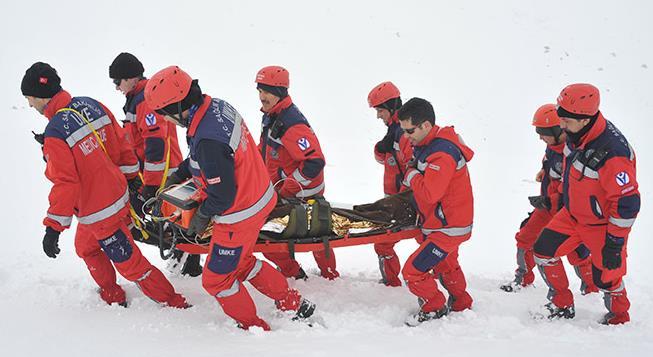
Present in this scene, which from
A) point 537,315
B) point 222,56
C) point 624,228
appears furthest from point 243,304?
point 222,56

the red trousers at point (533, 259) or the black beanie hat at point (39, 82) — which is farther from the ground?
the black beanie hat at point (39, 82)

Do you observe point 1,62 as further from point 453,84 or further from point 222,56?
point 453,84

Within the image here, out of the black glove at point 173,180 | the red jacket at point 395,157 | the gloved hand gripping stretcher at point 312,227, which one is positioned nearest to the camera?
the black glove at point 173,180

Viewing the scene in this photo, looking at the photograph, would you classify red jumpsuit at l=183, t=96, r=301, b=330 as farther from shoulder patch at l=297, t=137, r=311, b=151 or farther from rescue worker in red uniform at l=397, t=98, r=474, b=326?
rescue worker in red uniform at l=397, t=98, r=474, b=326

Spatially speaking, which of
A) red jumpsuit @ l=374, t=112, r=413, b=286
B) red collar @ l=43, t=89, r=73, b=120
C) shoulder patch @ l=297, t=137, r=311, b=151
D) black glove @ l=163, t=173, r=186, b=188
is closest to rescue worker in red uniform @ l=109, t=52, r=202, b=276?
black glove @ l=163, t=173, r=186, b=188

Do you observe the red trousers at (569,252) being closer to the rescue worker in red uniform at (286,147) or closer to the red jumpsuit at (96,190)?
the rescue worker in red uniform at (286,147)

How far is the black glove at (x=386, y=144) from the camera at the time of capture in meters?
5.16

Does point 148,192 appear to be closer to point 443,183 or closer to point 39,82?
point 39,82

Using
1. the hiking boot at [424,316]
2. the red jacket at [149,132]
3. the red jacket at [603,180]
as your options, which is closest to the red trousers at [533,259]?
the red jacket at [603,180]

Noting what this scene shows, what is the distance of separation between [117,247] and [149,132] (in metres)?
1.12

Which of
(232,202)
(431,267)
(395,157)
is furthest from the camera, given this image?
(395,157)

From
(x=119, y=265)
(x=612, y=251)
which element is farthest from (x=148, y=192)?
(x=612, y=251)

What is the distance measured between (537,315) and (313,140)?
2.47m

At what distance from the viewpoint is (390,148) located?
5.22 meters
